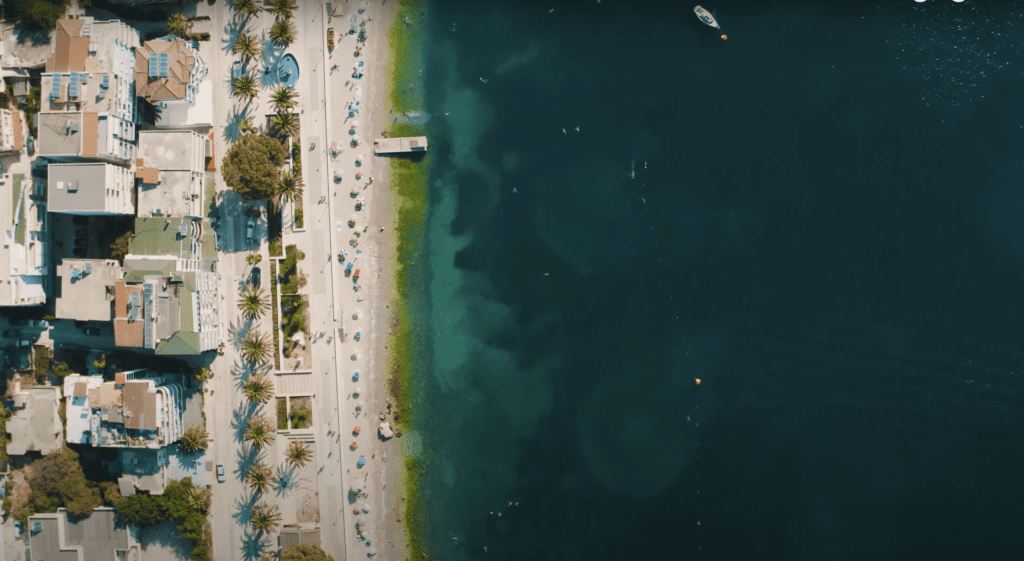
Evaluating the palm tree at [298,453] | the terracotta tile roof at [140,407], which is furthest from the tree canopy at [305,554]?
the terracotta tile roof at [140,407]

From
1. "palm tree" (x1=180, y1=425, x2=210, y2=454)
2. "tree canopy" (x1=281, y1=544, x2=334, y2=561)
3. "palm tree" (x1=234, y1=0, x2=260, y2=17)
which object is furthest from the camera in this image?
"palm tree" (x1=234, y1=0, x2=260, y2=17)

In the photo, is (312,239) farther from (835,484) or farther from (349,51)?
(835,484)

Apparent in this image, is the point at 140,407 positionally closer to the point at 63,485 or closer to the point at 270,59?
the point at 63,485

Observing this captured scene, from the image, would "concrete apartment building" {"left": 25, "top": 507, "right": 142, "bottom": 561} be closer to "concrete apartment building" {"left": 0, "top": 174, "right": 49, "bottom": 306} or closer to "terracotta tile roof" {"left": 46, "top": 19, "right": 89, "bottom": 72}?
"concrete apartment building" {"left": 0, "top": 174, "right": 49, "bottom": 306}

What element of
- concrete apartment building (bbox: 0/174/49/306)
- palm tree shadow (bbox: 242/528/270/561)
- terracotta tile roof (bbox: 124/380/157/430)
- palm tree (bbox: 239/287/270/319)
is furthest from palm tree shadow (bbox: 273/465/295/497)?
concrete apartment building (bbox: 0/174/49/306)

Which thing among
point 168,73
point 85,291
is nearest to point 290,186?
point 168,73

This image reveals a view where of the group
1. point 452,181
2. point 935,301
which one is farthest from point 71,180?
point 935,301

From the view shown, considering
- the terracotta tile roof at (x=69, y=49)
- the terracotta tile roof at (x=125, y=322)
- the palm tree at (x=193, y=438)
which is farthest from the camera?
the palm tree at (x=193, y=438)

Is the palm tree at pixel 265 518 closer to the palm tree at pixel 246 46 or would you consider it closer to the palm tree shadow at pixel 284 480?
the palm tree shadow at pixel 284 480
